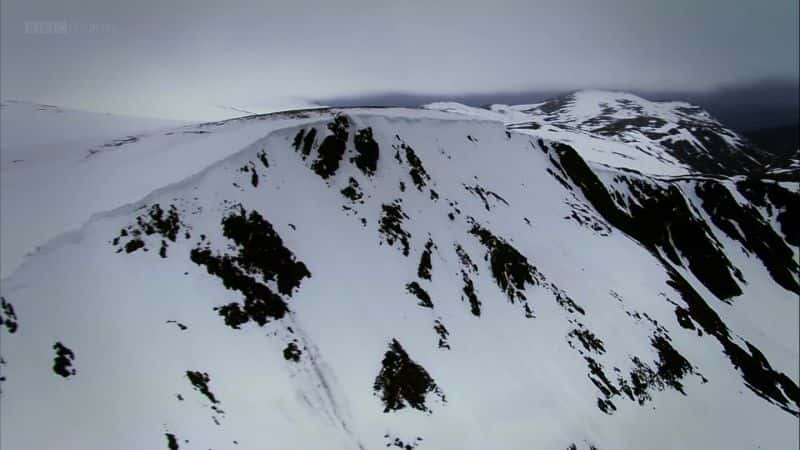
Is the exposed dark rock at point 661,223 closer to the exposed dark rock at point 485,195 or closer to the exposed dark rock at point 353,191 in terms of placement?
the exposed dark rock at point 485,195

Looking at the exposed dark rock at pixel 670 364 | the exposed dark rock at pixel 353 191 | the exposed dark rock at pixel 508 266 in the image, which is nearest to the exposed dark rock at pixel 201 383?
the exposed dark rock at pixel 353 191

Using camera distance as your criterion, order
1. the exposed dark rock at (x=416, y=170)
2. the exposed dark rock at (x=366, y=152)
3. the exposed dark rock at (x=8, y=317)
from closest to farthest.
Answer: the exposed dark rock at (x=8, y=317)
the exposed dark rock at (x=366, y=152)
the exposed dark rock at (x=416, y=170)

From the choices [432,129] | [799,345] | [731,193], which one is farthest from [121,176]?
[731,193]

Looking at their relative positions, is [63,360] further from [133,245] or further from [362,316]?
[362,316]

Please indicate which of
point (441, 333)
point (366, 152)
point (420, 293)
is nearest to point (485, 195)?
point (366, 152)

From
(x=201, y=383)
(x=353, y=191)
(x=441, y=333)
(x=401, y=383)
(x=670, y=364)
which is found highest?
(x=353, y=191)

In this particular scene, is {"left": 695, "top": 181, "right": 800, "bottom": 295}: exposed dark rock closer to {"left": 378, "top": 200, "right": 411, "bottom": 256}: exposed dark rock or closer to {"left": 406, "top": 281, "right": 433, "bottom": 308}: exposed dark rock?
{"left": 378, "top": 200, "right": 411, "bottom": 256}: exposed dark rock
